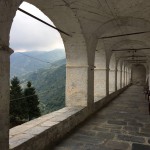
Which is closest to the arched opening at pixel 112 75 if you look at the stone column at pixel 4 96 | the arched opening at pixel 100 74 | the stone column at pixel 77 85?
the arched opening at pixel 100 74

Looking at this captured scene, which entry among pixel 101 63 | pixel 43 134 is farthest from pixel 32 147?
pixel 101 63

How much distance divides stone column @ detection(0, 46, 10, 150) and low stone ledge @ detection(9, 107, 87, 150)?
0.30 metres

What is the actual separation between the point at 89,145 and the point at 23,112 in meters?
20.3

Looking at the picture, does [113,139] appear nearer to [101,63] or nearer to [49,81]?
[101,63]

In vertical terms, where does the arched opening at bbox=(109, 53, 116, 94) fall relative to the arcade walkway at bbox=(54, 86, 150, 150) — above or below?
above

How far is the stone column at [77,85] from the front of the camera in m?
7.61

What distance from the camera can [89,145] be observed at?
193 inches

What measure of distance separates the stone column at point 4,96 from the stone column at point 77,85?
14.3ft

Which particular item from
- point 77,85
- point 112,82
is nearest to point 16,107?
point 112,82

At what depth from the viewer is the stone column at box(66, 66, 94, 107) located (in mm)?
7605

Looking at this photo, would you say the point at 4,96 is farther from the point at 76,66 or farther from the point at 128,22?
the point at 128,22

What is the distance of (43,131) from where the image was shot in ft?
15.0

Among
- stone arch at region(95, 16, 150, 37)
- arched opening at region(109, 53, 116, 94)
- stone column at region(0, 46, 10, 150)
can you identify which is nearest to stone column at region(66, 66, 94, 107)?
stone arch at region(95, 16, 150, 37)

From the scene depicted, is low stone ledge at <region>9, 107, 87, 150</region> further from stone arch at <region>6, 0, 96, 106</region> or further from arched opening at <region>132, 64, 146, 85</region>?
arched opening at <region>132, 64, 146, 85</region>
